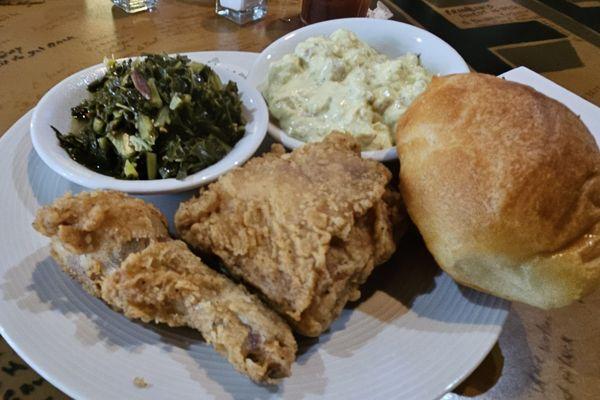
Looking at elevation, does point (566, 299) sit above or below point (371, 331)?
above

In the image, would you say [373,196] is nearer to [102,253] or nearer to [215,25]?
[102,253]

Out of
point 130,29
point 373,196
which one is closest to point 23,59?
point 130,29

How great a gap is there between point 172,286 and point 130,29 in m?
2.39

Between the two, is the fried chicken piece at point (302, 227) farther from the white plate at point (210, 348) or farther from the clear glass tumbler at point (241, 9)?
the clear glass tumbler at point (241, 9)

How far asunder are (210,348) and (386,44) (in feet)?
6.32

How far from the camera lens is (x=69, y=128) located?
6.89 ft

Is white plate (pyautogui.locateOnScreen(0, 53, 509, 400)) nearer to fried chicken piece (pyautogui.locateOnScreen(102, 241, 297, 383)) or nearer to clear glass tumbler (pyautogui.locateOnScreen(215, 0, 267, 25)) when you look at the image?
fried chicken piece (pyautogui.locateOnScreen(102, 241, 297, 383))

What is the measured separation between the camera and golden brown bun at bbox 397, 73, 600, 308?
1.53 metres

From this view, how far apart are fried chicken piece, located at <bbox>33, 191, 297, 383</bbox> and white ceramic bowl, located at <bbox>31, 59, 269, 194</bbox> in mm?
214

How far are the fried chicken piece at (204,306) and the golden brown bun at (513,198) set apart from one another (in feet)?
2.09

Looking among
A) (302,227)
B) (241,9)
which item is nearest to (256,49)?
(241,9)

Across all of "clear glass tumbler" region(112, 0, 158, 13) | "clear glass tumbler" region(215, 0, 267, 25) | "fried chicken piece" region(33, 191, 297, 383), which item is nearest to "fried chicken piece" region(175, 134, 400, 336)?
"fried chicken piece" region(33, 191, 297, 383)

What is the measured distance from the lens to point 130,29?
3.30 meters

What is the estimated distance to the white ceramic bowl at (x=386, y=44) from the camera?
252 centimetres
